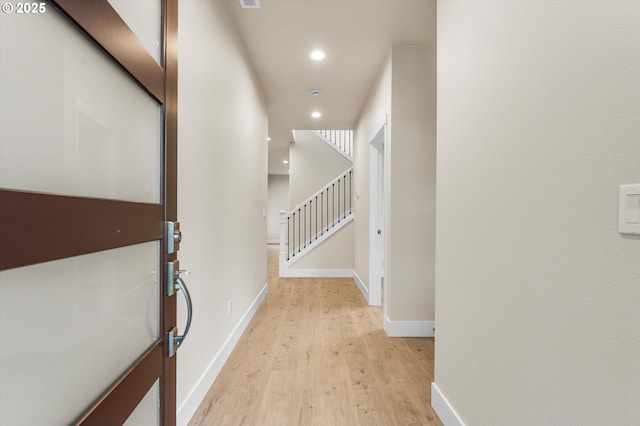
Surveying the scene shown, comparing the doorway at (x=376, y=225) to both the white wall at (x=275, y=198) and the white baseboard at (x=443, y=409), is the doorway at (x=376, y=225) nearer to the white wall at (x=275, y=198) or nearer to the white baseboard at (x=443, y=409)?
the white baseboard at (x=443, y=409)

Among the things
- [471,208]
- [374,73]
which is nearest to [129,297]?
[471,208]

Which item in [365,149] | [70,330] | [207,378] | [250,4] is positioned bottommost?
[207,378]

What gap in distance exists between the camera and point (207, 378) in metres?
2.01

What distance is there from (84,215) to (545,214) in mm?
1238

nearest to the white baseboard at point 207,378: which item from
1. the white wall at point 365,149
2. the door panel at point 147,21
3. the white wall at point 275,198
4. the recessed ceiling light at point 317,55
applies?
the door panel at point 147,21

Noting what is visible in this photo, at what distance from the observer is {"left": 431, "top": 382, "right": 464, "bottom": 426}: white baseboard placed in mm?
1605

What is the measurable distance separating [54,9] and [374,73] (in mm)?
3493

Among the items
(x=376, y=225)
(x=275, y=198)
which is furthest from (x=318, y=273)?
(x=275, y=198)

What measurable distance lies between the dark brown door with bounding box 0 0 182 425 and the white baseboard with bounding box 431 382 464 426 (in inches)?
53.5

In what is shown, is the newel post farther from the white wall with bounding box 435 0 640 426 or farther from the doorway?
the white wall with bounding box 435 0 640 426

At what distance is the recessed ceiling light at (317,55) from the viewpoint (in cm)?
321

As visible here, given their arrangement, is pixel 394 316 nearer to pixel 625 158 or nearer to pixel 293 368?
pixel 293 368

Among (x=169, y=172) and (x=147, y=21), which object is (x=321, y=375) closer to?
(x=169, y=172)

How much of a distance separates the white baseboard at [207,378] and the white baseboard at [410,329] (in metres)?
1.42
